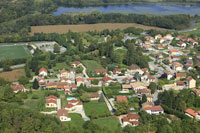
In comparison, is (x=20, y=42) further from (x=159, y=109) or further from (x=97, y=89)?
(x=159, y=109)

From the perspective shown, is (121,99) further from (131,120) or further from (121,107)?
(131,120)

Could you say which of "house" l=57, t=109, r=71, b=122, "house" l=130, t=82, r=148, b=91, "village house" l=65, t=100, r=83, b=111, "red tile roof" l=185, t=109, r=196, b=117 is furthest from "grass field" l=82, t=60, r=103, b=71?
"red tile roof" l=185, t=109, r=196, b=117

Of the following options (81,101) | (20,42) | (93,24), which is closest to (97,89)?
(81,101)

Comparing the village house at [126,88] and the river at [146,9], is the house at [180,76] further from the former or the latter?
the river at [146,9]

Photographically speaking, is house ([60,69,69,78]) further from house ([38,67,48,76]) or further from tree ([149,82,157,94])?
tree ([149,82,157,94])

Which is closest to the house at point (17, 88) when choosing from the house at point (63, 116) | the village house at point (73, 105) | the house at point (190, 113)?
the village house at point (73, 105)

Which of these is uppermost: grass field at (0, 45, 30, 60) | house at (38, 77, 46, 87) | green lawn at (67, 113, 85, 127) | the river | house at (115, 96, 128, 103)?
the river
